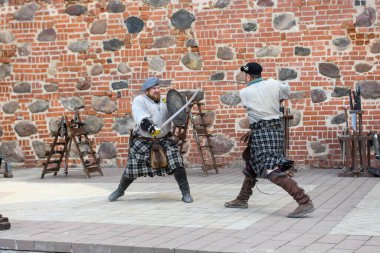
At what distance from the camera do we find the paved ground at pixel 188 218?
261 inches

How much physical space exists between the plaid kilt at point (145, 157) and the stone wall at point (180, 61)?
12.4 ft

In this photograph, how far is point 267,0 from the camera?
1280 centimetres

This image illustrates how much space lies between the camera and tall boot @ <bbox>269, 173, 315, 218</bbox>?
309 inches

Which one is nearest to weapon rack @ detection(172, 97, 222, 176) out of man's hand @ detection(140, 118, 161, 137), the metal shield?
the metal shield

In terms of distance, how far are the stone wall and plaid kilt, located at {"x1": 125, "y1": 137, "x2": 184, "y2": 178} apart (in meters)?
3.79

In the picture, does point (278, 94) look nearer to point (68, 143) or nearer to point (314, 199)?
point (314, 199)

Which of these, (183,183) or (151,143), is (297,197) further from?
(151,143)

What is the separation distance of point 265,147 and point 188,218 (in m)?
1.06

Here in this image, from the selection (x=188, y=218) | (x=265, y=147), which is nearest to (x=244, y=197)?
(x=265, y=147)

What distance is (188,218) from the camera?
807 centimetres

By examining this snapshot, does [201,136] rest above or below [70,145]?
above

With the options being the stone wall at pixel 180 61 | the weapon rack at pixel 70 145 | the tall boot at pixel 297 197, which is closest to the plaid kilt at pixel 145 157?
the tall boot at pixel 297 197

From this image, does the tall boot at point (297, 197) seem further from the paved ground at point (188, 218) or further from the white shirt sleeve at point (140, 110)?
the white shirt sleeve at point (140, 110)

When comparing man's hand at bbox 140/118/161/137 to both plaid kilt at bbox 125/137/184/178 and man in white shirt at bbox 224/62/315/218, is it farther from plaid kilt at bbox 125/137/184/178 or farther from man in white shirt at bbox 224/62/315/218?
man in white shirt at bbox 224/62/315/218
